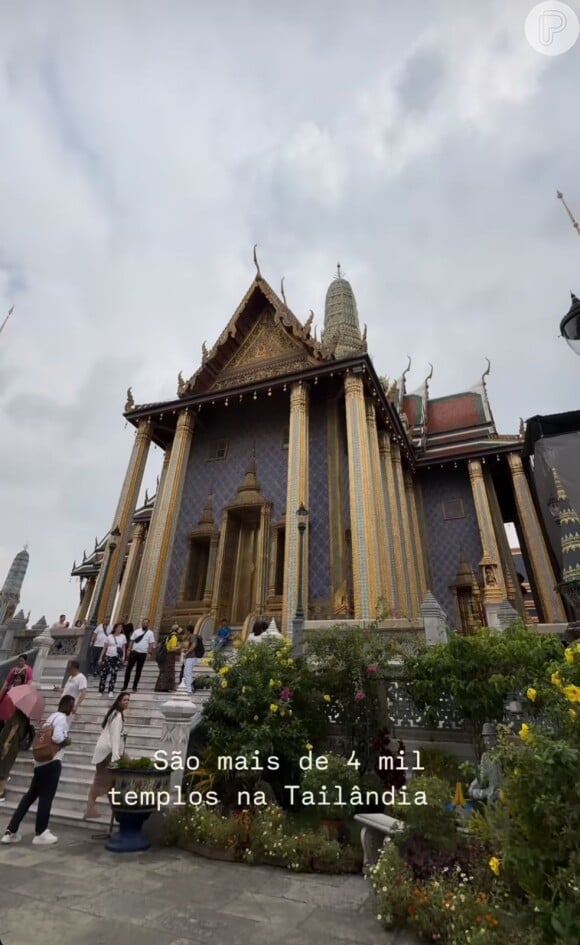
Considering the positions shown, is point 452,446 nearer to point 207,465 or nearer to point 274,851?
point 207,465

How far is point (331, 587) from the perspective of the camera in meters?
11.8

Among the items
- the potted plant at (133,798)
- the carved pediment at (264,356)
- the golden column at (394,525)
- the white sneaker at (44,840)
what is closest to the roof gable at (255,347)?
the carved pediment at (264,356)

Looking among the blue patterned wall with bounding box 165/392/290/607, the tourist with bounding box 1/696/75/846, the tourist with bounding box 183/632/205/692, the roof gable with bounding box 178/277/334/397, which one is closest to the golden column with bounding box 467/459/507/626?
the blue patterned wall with bounding box 165/392/290/607

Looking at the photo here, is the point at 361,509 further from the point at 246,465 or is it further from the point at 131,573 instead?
the point at 131,573

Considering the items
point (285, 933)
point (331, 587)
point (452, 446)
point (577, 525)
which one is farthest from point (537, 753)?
point (452, 446)

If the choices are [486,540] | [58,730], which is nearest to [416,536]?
[486,540]

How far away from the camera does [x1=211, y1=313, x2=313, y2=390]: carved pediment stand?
15.5 meters

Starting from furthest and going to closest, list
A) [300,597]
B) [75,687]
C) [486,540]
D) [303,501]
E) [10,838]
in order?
[486,540]
[303,501]
[300,597]
[75,687]
[10,838]

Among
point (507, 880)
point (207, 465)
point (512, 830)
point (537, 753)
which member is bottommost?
point (507, 880)

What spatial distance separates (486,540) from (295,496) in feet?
25.5

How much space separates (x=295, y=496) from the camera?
467 inches

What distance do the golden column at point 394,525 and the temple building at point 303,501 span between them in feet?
0.20

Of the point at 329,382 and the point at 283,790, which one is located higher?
the point at 329,382

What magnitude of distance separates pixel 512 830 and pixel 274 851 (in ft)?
9.21
